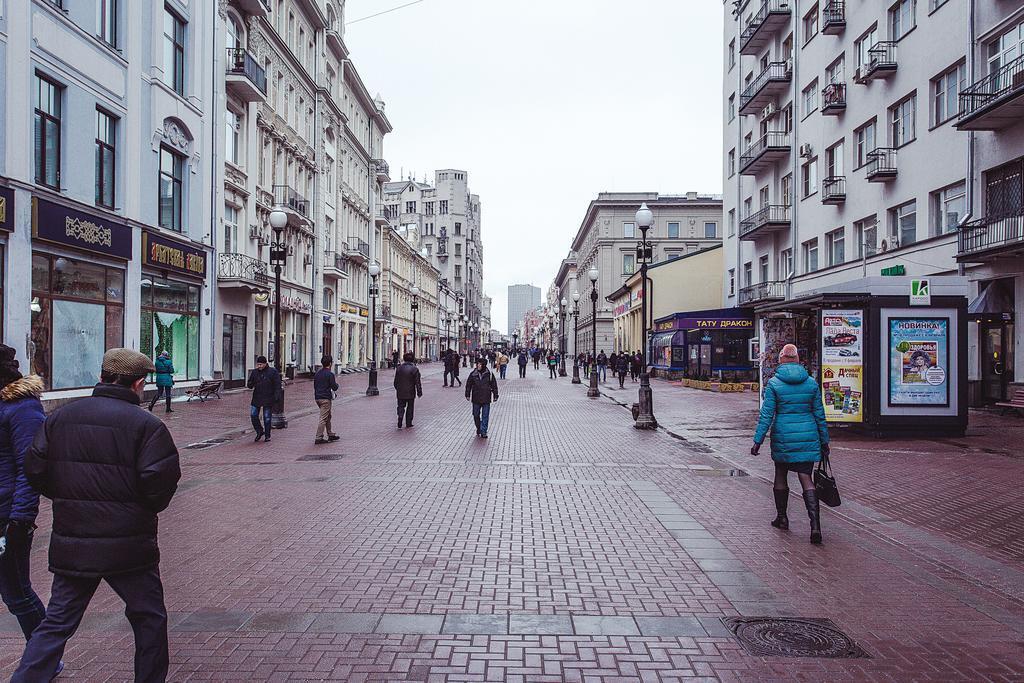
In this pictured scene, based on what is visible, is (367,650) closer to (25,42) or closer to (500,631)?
(500,631)

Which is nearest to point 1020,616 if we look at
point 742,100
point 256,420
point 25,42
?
point 256,420

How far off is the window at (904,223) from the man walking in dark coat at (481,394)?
54.7 feet

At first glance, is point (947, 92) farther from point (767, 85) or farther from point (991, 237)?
point (767, 85)

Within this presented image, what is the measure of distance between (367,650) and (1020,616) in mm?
4435

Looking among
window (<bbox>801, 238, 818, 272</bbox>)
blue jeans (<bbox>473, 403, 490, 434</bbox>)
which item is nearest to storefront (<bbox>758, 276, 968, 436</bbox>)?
blue jeans (<bbox>473, 403, 490, 434</bbox>)

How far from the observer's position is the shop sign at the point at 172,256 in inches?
864

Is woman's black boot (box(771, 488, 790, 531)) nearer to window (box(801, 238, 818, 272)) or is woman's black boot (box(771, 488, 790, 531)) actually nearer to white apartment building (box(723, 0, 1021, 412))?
white apartment building (box(723, 0, 1021, 412))

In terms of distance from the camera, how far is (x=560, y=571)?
6016mm

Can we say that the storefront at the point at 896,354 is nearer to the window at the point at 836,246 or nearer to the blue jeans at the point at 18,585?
the blue jeans at the point at 18,585

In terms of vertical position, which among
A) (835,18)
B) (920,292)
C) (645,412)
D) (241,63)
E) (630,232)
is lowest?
(645,412)

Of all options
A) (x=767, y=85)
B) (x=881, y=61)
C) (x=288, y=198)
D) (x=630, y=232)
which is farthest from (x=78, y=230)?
(x=630, y=232)

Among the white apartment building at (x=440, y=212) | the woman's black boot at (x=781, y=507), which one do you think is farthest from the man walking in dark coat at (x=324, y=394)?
the white apartment building at (x=440, y=212)

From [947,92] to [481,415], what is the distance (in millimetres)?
18176

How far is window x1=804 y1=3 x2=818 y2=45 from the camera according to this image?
103ft
